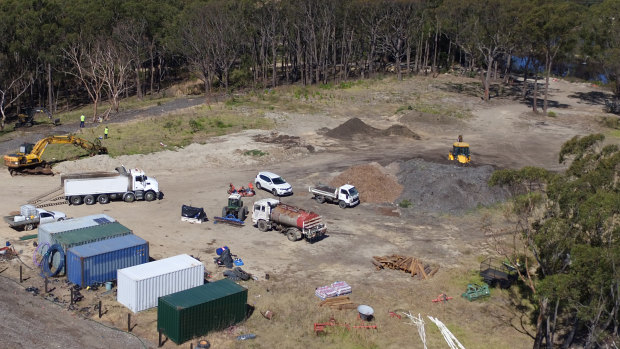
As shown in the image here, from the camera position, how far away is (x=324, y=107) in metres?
89.1

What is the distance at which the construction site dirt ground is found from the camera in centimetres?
3073

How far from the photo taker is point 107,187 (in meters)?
49.1

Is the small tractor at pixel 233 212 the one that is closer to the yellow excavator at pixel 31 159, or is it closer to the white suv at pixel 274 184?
the white suv at pixel 274 184

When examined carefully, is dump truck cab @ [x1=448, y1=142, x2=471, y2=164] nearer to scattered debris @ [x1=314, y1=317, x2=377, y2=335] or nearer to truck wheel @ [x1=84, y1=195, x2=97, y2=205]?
scattered debris @ [x1=314, y1=317, x2=377, y2=335]

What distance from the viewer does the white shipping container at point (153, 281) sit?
31531 mm

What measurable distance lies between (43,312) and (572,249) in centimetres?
2553

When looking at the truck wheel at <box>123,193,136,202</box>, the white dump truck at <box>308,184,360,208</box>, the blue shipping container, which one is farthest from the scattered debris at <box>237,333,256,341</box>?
the truck wheel at <box>123,193,136,202</box>

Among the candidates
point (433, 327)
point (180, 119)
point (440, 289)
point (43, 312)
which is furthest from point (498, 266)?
point (180, 119)

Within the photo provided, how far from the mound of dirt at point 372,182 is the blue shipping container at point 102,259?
72.7ft

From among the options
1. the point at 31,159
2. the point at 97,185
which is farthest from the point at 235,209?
the point at 31,159

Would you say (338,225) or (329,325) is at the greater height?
(338,225)

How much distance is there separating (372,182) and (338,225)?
28.7 feet

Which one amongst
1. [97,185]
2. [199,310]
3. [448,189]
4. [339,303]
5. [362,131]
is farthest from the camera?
[362,131]

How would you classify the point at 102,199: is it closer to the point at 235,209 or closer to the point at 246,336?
the point at 235,209
